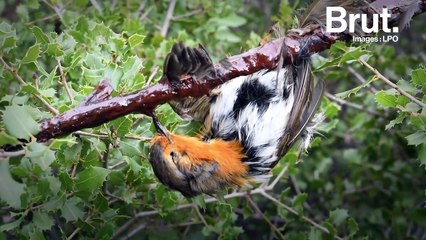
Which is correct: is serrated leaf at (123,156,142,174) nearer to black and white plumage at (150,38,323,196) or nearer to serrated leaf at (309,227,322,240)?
black and white plumage at (150,38,323,196)

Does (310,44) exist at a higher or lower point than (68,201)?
higher

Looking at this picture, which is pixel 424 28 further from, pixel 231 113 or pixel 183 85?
pixel 183 85

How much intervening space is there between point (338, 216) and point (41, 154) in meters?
1.51

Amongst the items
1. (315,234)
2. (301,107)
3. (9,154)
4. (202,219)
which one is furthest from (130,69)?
(315,234)

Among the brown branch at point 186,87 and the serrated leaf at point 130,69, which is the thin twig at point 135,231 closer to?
the serrated leaf at point 130,69

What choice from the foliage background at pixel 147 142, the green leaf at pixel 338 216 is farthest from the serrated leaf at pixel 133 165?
the green leaf at pixel 338 216

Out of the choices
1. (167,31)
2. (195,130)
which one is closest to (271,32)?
(195,130)

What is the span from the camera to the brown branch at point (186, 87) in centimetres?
166

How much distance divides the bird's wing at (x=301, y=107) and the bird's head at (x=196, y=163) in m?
0.18

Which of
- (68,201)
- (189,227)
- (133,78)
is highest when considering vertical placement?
(133,78)

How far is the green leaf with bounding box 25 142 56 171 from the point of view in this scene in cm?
150

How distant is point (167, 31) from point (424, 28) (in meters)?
1.98

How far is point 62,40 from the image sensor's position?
2.10 meters

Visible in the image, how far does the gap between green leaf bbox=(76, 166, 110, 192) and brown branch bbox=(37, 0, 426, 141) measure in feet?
0.74
